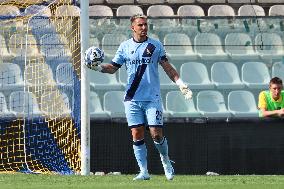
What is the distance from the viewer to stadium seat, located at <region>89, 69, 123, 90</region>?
12828 millimetres

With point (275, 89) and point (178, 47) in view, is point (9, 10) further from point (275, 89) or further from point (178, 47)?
point (275, 89)

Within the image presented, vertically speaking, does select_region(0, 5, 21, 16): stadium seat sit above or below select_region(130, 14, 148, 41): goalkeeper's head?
above

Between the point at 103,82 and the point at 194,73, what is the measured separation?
52.9 inches

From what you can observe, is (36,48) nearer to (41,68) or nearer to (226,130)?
(41,68)

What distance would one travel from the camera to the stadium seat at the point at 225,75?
13188 millimetres

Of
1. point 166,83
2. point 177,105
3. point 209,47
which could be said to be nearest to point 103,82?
point 166,83

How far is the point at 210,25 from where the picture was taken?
1327 cm

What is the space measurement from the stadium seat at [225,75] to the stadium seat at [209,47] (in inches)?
6.0

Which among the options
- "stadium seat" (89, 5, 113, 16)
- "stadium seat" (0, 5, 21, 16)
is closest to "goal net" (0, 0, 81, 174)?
"stadium seat" (0, 5, 21, 16)

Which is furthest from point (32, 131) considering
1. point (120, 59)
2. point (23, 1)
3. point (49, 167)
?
point (120, 59)

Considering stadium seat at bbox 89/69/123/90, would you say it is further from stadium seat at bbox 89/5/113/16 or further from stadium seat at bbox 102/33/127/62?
stadium seat at bbox 89/5/113/16

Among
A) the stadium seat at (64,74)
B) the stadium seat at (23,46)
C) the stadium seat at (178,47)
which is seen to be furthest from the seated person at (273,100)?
the stadium seat at (23,46)

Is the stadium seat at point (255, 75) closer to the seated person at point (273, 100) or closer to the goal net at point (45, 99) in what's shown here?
the seated person at point (273, 100)

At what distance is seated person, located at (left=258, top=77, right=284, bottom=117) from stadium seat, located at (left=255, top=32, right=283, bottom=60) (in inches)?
62.1
